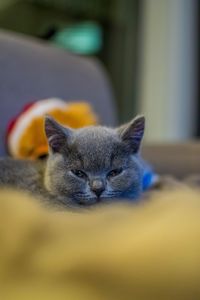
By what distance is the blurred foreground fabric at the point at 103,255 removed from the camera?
35cm

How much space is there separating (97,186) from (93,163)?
0.04m

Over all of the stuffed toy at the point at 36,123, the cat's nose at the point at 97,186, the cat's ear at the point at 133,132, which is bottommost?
the cat's nose at the point at 97,186

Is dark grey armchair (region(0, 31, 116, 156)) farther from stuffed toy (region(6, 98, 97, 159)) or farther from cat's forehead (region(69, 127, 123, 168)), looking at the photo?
cat's forehead (region(69, 127, 123, 168))

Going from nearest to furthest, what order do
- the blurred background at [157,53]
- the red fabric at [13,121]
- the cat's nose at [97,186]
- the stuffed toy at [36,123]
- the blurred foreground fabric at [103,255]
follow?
1. the blurred foreground fabric at [103,255]
2. the cat's nose at [97,186]
3. the stuffed toy at [36,123]
4. the red fabric at [13,121]
5. the blurred background at [157,53]

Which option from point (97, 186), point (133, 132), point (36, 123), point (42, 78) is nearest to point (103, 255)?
point (97, 186)

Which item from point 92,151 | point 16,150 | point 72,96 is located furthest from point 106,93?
point 92,151

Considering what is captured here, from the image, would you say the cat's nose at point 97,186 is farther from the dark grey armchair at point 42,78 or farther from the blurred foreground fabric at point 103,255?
the dark grey armchair at point 42,78

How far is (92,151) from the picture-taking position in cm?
79

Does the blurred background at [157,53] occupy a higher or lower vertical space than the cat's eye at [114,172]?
higher

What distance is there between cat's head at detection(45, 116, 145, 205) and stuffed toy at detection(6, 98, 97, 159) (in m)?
0.33

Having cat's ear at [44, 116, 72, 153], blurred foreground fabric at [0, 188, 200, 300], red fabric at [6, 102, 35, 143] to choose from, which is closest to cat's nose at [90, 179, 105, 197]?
cat's ear at [44, 116, 72, 153]

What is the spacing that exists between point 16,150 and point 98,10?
2073mm

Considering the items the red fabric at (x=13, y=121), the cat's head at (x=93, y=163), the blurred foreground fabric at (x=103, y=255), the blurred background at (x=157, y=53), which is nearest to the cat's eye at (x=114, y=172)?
the cat's head at (x=93, y=163)

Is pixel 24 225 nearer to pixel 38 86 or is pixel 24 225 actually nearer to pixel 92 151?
pixel 92 151
